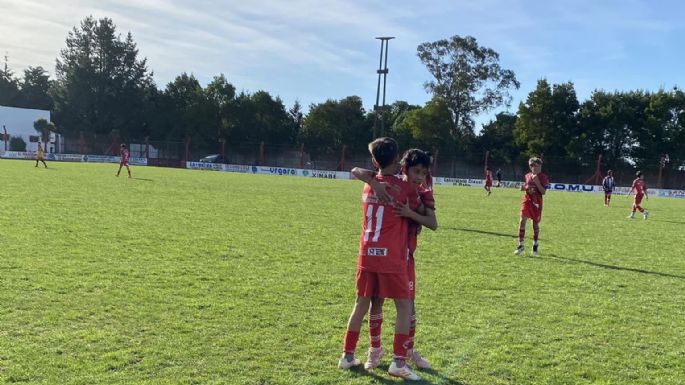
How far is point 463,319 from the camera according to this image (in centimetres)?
601

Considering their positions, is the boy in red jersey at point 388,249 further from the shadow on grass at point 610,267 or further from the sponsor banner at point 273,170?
the sponsor banner at point 273,170

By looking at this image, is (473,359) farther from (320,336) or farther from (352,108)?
(352,108)

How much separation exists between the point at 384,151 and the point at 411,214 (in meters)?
0.51

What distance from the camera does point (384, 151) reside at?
4.21m

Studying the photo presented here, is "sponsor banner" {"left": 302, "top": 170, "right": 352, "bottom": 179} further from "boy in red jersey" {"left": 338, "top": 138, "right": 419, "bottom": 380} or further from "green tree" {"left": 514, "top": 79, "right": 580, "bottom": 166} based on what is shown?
"boy in red jersey" {"left": 338, "top": 138, "right": 419, "bottom": 380}

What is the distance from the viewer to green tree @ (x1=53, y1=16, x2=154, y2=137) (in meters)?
77.8

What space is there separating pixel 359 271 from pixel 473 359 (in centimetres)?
134

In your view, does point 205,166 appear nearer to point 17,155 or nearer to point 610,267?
point 17,155

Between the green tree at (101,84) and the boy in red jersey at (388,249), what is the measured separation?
3039 inches

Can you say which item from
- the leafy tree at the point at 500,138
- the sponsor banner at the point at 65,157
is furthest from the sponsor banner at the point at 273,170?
the leafy tree at the point at 500,138

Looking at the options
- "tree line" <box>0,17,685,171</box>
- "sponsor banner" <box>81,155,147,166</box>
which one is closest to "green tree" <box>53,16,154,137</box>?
"tree line" <box>0,17,685,171</box>

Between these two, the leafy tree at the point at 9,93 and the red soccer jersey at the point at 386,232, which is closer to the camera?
the red soccer jersey at the point at 386,232

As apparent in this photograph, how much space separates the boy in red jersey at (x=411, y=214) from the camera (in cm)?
421

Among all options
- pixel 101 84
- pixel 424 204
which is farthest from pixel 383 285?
pixel 101 84
